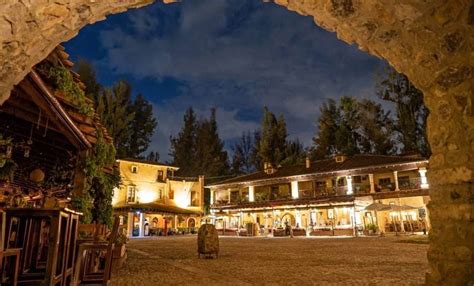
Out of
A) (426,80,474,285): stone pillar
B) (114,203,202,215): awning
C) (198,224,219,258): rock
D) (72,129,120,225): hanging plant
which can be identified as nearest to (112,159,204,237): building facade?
(114,203,202,215): awning

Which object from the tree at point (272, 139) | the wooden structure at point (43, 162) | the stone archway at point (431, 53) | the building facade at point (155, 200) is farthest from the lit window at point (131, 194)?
the stone archway at point (431, 53)

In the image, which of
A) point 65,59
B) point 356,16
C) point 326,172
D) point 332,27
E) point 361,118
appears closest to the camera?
point 356,16

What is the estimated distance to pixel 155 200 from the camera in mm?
36375

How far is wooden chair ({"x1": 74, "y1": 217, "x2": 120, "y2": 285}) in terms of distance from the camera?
16.1 feet

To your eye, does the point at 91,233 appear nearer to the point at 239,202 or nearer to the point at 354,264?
the point at 354,264

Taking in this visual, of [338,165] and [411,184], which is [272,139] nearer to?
[338,165]

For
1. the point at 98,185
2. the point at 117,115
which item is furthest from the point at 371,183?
the point at 117,115

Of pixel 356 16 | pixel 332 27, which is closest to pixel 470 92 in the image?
pixel 356 16

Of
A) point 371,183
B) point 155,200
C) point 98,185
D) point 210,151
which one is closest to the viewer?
point 98,185

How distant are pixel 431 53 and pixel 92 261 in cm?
665

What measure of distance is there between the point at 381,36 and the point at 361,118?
38.2 m

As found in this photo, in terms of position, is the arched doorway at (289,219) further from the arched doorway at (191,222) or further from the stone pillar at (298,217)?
the arched doorway at (191,222)

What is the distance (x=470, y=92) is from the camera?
3000 millimetres

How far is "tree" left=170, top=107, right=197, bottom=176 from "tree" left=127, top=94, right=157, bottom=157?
6145mm
